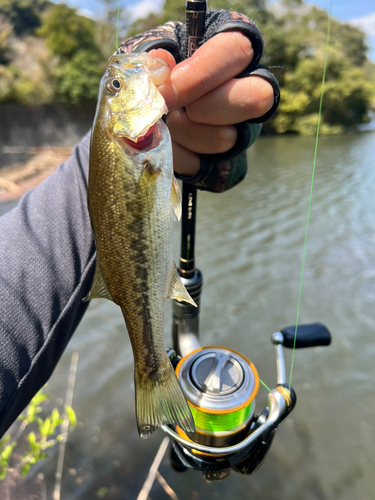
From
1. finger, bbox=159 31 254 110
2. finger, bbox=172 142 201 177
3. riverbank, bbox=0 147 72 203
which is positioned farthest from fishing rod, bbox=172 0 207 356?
riverbank, bbox=0 147 72 203

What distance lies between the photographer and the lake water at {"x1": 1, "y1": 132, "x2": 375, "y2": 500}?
9.16ft

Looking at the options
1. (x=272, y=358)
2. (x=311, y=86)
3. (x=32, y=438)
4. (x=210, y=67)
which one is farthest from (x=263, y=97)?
(x=311, y=86)

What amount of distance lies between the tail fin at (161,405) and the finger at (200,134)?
0.88 m

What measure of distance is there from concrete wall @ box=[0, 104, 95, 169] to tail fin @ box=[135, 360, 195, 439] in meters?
15.2

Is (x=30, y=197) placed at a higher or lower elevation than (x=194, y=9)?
lower

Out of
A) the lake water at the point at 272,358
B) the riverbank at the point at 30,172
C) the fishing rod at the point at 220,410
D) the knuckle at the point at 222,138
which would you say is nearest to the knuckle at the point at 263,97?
the knuckle at the point at 222,138

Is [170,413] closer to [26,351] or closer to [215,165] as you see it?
[26,351]

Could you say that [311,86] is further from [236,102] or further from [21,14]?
[21,14]

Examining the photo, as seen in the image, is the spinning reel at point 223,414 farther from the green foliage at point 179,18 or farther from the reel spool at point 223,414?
the green foliage at point 179,18

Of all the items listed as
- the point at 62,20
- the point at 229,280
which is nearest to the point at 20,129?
the point at 62,20

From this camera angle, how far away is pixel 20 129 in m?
16.0

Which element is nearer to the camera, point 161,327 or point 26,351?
point 161,327

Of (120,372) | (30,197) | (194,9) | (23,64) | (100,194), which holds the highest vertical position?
(23,64)

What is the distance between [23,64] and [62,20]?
11.7ft
